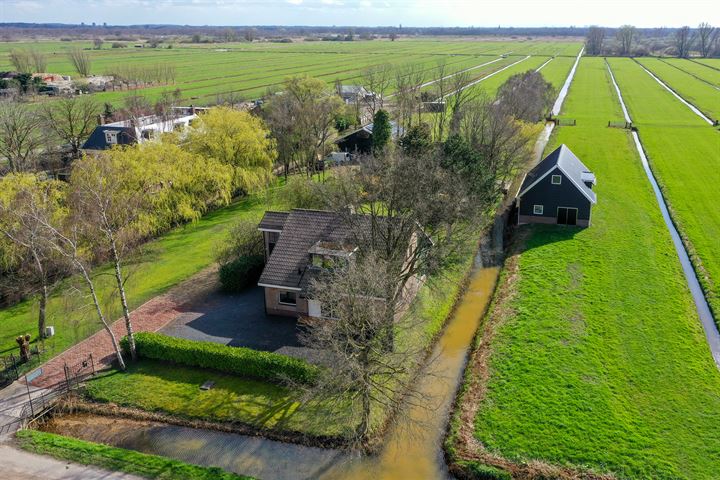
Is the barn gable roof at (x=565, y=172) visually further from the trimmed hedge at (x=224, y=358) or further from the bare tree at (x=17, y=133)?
the bare tree at (x=17, y=133)

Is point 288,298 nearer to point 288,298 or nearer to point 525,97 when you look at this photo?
point 288,298

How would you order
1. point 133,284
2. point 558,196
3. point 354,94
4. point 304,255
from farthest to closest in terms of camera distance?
point 354,94 → point 558,196 → point 133,284 → point 304,255

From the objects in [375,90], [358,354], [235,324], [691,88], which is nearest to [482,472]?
[358,354]

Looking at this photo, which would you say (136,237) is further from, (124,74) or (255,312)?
(124,74)

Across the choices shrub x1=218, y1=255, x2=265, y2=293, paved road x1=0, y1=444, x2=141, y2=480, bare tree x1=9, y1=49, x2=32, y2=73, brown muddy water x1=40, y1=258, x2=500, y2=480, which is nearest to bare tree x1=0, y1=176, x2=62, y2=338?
brown muddy water x1=40, y1=258, x2=500, y2=480

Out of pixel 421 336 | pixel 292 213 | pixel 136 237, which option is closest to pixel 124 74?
pixel 136 237

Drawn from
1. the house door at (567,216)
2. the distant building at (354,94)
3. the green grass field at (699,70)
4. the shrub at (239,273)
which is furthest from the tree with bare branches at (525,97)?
the green grass field at (699,70)

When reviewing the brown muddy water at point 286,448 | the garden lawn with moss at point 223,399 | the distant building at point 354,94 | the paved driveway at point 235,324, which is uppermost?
the distant building at point 354,94
